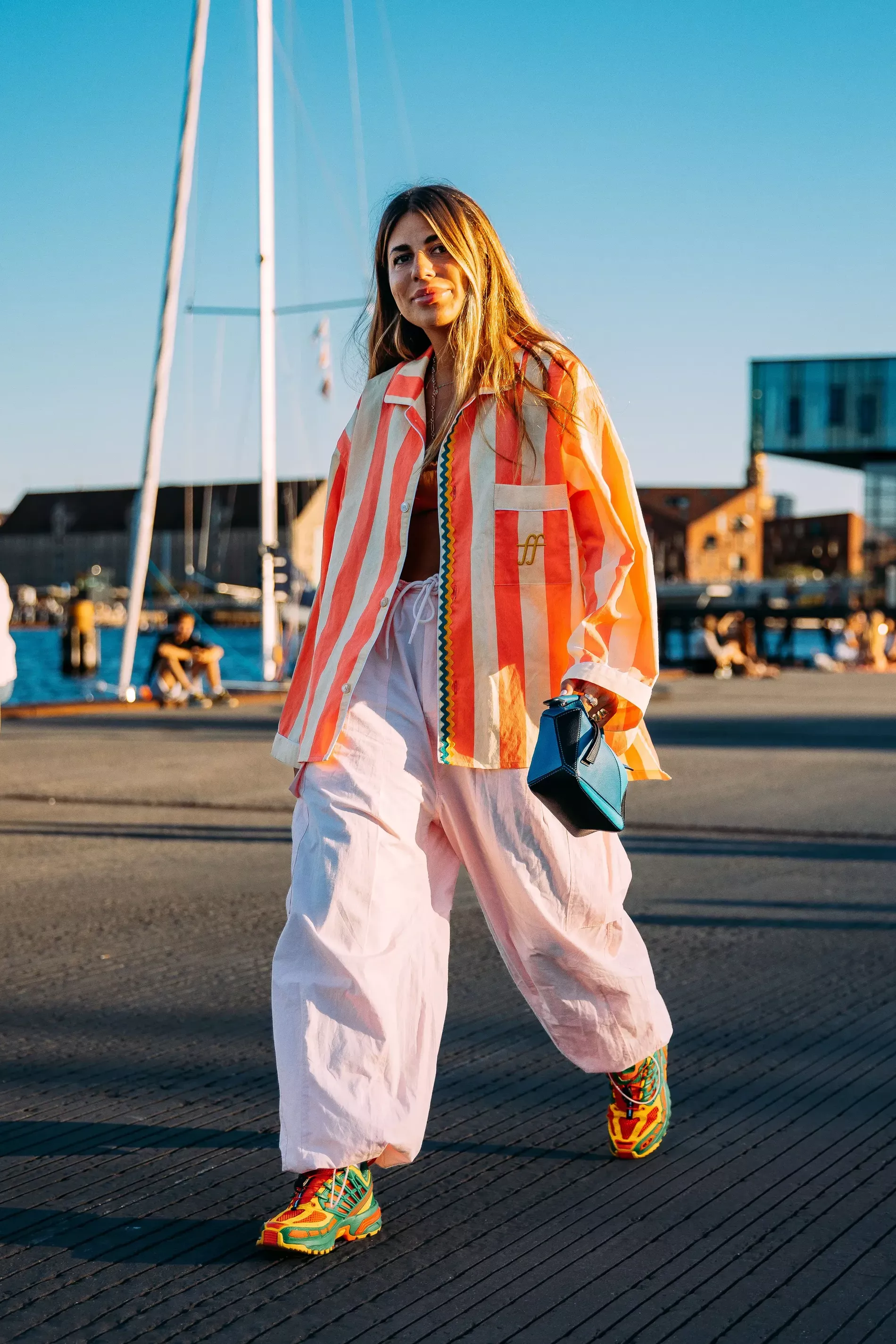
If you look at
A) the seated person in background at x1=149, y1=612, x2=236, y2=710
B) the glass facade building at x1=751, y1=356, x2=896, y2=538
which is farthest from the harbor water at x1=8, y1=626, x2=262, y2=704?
the glass facade building at x1=751, y1=356, x2=896, y2=538

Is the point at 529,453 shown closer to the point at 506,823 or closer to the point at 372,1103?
the point at 506,823

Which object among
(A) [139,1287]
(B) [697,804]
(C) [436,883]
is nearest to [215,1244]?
(A) [139,1287]

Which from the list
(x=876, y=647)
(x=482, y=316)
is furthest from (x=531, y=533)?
(x=876, y=647)

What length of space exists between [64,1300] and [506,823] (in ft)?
3.67

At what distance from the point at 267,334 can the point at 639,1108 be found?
2229 cm

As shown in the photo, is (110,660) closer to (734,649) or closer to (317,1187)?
(734,649)

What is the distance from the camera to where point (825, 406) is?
7100 cm

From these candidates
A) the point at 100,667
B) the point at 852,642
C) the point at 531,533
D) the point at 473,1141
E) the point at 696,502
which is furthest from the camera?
the point at 696,502

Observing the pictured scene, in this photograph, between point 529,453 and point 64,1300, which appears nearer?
point 64,1300

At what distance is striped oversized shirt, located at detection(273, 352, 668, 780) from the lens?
116 inches

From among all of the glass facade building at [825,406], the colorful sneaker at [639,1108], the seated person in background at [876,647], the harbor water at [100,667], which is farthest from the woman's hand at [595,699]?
the glass facade building at [825,406]

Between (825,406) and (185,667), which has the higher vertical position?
(825,406)

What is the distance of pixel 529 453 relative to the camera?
3.01 m

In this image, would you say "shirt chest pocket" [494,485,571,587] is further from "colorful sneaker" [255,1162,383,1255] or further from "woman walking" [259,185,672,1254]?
"colorful sneaker" [255,1162,383,1255]
